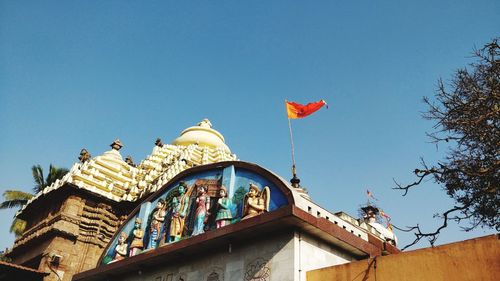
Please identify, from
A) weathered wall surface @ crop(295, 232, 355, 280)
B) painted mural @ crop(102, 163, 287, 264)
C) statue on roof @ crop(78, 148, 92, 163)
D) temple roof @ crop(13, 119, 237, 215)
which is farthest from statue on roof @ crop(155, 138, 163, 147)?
weathered wall surface @ crop(295, 232, 355, 280)

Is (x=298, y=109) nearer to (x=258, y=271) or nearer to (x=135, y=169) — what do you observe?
(x=258, y=271)

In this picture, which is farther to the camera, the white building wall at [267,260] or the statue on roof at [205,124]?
the statue on roof at [205,124]

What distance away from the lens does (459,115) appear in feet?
33.1

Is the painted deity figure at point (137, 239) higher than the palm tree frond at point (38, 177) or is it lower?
lower

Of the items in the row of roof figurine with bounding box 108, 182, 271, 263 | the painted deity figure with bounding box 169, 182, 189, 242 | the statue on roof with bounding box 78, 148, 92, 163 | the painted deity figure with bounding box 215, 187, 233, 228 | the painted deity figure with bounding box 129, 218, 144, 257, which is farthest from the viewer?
the statue on roof with bounding box 78, 148, 92, 163

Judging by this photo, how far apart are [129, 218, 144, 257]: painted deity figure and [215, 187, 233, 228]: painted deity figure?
372cm

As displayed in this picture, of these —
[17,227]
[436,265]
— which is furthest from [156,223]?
[17,227]

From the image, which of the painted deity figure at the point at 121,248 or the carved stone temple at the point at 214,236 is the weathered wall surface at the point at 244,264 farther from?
the painted deity figure at the point at 121,248

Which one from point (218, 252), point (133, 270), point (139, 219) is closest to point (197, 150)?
point (139, 219)

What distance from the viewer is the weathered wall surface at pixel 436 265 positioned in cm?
622

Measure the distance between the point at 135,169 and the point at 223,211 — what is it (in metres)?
16.8

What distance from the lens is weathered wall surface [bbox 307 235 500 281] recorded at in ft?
20.4

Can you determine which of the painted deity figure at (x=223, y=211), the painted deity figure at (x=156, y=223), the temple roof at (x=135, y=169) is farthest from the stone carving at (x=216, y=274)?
the temple roof at (x=135, y=169)

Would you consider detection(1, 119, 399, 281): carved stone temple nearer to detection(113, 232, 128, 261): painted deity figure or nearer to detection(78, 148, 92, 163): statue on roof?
detection(113, 232, 128, 261): painted deity figure
